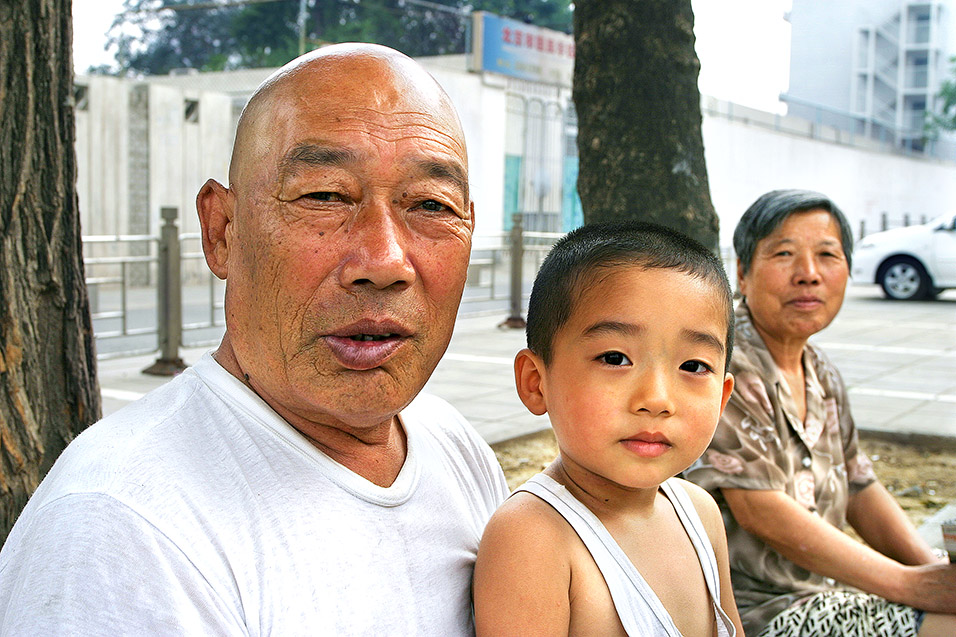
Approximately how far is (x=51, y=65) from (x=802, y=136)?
26712mm

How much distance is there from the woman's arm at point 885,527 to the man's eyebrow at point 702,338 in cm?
145

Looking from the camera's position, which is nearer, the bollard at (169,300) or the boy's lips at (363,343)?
the boy's lips at (363,343)

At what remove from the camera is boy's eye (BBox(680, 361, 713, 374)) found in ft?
5.67

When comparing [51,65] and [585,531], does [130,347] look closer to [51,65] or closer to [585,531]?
[51,65]

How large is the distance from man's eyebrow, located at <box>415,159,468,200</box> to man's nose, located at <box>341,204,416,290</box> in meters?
0.09

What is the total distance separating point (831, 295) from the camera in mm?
2820

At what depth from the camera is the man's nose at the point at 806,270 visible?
2.77 metres

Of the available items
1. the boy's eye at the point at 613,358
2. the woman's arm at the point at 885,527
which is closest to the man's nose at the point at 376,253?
the boy's eye at the point at 613,358

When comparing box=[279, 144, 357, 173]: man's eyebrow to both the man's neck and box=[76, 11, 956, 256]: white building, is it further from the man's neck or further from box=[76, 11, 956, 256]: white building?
box=[76, 11, 956, 256]: white building

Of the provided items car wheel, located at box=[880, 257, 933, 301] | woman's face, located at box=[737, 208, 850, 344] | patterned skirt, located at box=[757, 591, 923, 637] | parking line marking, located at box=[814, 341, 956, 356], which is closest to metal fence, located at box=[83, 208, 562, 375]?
woman's face, located at box=[737, 208, 850, 344]

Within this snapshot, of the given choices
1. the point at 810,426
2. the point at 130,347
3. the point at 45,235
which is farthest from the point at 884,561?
the point at 130,347

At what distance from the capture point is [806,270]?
278 cm

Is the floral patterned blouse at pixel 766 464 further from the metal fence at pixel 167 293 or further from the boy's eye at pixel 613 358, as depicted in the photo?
the metal fence at pixel 167 293

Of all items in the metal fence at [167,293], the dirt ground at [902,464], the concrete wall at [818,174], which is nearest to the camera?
the dirt ground at [902,464]
